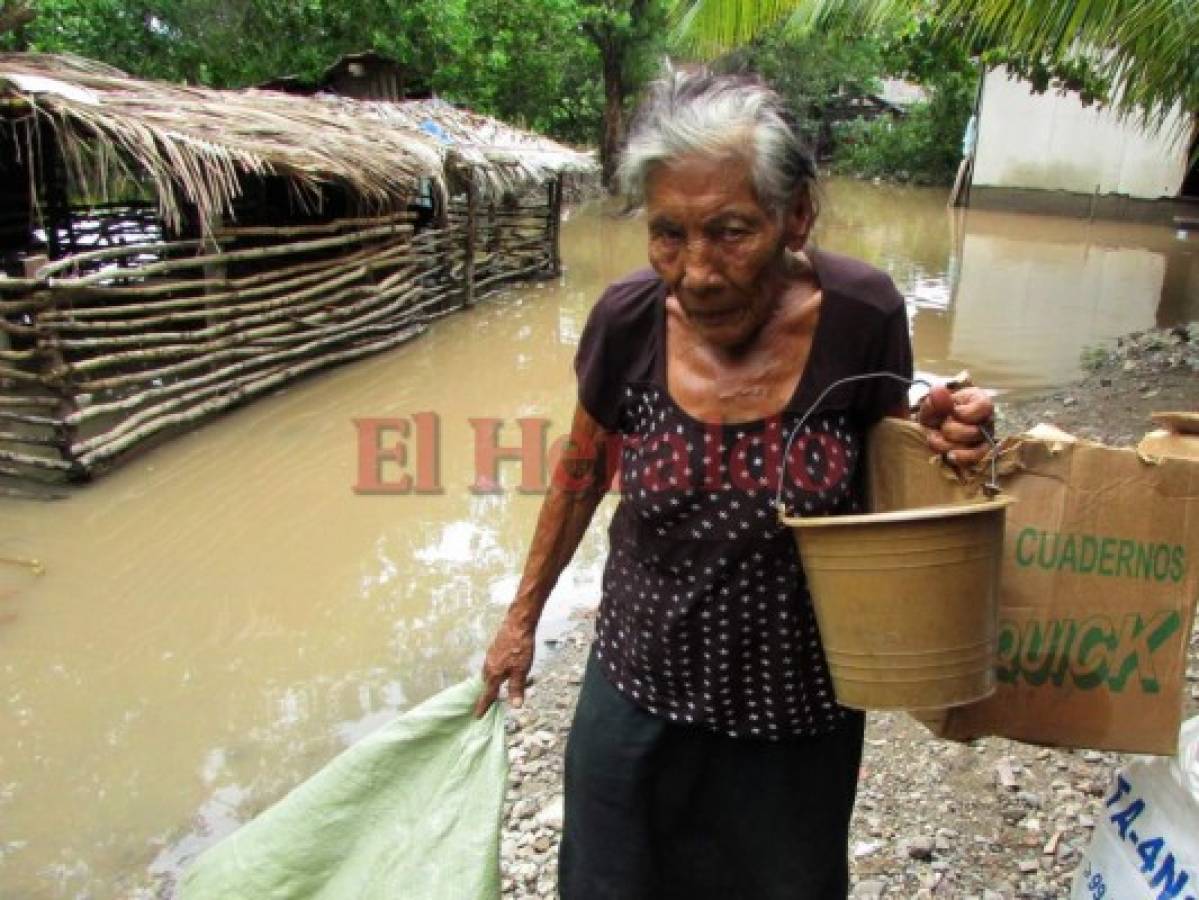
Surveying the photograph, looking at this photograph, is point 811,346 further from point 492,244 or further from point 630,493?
point 492,244

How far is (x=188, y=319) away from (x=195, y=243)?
53 centimetres

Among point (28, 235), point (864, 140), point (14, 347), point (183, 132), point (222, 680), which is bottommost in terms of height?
point (222, 680)

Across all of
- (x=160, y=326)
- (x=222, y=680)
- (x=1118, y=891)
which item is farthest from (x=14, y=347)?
(x=1118, y=891)

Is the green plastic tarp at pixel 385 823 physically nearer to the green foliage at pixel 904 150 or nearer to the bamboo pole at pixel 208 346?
the bamboo pole at pixel 208 346

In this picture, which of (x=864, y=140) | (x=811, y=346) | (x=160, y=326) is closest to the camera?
(x=811, y=346)

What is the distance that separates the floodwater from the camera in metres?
3.38

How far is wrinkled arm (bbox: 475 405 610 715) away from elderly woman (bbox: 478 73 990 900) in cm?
7

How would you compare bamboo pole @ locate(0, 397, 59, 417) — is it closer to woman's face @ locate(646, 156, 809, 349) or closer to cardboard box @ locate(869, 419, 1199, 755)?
woman's face @ locate(646, 156, 809, 349)

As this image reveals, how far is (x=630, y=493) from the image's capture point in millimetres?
1409

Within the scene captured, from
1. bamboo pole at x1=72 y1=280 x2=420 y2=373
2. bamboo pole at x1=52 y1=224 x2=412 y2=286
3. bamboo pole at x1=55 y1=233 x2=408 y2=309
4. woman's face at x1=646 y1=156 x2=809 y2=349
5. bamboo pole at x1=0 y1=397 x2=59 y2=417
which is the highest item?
woman's face at x1=646 y1=156 x2=809 y2=349

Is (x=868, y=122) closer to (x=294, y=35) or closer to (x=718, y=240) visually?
(x=294, y=35)

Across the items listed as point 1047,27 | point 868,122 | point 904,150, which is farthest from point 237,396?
point 868,122

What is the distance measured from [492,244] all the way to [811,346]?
1105 centimetres

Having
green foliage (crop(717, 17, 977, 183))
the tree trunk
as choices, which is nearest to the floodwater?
the tree trunk
